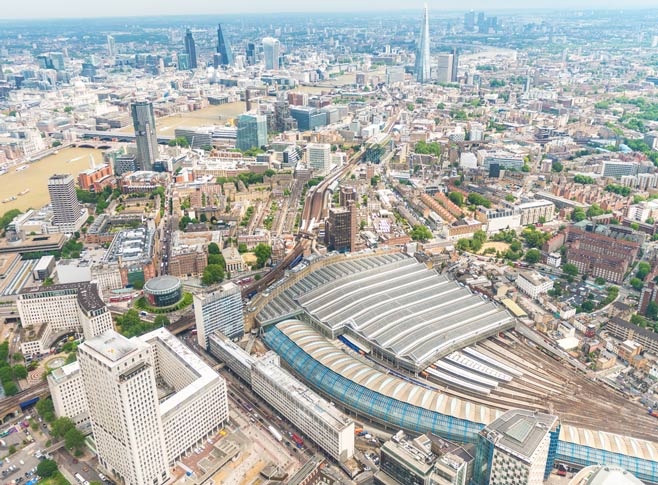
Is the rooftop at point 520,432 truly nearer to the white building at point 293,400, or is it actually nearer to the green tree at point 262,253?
the white building at point 293,400

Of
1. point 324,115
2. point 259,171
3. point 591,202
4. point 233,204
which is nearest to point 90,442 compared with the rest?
point 233,204

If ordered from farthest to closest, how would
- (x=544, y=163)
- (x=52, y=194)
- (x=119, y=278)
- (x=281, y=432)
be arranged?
1. (x=544, y=163)
2. (x=52, y=194)
3. (x=119, y=278)
4. (x=281, y=432)

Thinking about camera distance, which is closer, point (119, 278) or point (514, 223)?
point (119, 278)

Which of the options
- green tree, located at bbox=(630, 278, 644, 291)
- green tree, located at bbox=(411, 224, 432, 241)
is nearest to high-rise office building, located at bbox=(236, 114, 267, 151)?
green tree, located at bbox=(411, 224, 432, 241)

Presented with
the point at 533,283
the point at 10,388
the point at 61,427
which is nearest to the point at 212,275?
the point at 10,388

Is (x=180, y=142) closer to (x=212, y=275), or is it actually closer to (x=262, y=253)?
(x=262, y=253)

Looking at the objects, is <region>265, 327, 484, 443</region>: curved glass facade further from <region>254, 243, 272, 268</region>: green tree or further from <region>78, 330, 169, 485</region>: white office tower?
<region>254, 243, 272, 268</region>: green tree

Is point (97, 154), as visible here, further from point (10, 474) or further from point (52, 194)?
point (10, 474)
